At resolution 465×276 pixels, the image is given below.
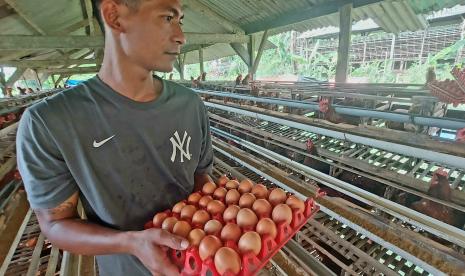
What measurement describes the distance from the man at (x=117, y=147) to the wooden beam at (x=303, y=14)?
3.75 metres

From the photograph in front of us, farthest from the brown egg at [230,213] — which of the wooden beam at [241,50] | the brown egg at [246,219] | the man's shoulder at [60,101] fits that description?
the wooden beam at [241,50]

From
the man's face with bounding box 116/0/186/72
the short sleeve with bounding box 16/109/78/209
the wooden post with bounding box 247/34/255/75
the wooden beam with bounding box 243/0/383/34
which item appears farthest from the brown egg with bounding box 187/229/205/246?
the wooden post with bounding box 247/34/255/75

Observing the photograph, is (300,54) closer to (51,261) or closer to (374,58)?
(374,58)

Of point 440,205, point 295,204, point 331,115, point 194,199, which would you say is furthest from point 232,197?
point 331,115

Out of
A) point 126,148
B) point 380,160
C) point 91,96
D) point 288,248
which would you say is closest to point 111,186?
point 126,148

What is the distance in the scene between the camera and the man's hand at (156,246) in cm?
77

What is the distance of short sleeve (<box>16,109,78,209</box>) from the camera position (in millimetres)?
892

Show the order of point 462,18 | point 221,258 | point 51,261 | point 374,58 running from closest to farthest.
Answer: point 221,258, point 51,261, point 462,18, point 374,58

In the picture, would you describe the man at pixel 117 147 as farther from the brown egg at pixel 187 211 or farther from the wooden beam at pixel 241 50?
the wooden beam at pixel 241 50

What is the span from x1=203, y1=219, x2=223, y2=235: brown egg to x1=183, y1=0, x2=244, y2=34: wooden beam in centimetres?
614

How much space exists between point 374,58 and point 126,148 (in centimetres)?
1395

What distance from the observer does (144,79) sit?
111 centimetres

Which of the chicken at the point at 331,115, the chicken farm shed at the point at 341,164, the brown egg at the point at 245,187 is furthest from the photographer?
the chicken at the point at 331,115

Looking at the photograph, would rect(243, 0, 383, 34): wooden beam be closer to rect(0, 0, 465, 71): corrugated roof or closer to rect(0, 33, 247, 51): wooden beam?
rect(0, 0, 465, 71): corrugated roof
